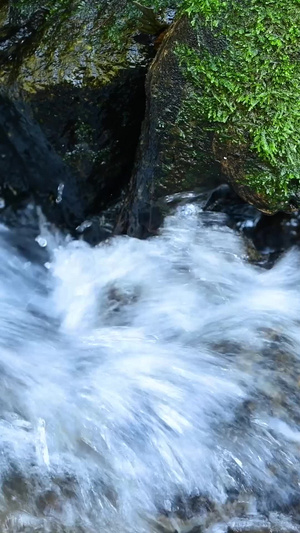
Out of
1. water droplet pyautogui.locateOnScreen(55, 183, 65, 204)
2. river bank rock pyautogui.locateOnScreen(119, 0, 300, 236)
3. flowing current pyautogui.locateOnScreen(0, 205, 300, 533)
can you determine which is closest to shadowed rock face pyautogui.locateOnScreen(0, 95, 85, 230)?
water droplet pyautogui.locateOnScreen(55, 183, 65, 204)

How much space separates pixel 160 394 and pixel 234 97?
3.91 feet

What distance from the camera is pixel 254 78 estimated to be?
8.04 ft

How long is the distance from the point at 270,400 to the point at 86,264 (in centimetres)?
136

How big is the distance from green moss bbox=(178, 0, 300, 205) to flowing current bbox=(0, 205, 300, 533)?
48 cm

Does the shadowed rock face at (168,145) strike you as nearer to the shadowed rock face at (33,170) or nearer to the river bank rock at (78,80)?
the river bank rock at (78,80)

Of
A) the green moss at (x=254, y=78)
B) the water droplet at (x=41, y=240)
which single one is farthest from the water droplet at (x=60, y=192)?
the green moss at (x=254, y=78)

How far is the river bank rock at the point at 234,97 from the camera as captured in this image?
2.42 meters

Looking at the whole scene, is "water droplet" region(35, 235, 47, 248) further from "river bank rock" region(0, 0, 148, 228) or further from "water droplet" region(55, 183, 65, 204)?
"river bank rock" region(0, 0, 148, 228)

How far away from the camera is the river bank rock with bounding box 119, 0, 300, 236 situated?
95.2 inches

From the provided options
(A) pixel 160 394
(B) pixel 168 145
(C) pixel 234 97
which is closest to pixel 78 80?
(B) pixel 168 145

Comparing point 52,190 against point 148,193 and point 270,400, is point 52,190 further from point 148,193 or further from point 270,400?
point 270,400

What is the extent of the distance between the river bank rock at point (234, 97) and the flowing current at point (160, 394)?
342mm

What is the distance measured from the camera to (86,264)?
129 inches

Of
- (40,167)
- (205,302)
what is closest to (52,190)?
(40,167)
